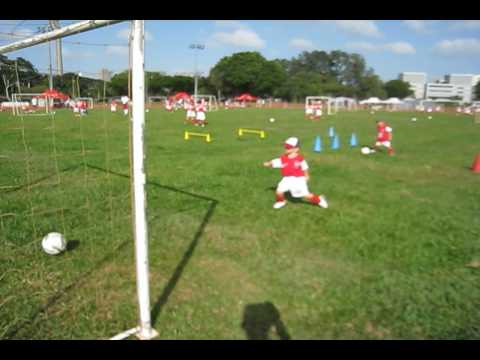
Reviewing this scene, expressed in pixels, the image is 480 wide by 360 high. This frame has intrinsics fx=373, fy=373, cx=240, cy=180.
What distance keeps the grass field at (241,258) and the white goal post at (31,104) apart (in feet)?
0.70

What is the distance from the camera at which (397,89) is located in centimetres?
11738

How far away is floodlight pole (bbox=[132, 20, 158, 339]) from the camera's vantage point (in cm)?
269

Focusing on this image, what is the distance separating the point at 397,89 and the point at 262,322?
128 m

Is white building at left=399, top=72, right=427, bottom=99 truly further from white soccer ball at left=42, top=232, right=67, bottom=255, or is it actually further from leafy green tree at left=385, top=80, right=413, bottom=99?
white soccer ball at left=42, top=232, right=67, bottom=255

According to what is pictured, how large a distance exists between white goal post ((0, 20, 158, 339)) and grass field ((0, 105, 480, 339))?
1.04 ft

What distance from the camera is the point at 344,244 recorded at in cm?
511

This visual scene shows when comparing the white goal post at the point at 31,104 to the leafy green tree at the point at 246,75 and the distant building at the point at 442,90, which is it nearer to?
the leafy green tree at the point at 246,75

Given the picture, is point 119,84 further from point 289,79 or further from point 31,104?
point 289,79

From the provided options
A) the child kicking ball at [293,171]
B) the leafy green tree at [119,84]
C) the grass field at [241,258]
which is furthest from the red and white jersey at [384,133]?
the leafy green tree at [119,84]

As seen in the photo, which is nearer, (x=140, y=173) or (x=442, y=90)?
(x=140, y=173)

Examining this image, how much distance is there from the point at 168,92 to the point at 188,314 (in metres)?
91.7

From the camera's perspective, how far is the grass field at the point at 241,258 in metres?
3.37

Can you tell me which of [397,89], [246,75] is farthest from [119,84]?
[397,89]

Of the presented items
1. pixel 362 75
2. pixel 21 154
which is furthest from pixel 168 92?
pixel 21 154
